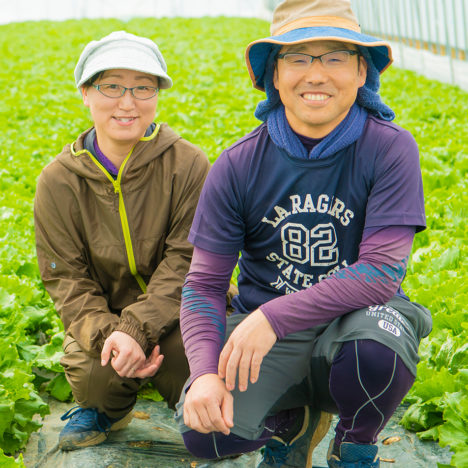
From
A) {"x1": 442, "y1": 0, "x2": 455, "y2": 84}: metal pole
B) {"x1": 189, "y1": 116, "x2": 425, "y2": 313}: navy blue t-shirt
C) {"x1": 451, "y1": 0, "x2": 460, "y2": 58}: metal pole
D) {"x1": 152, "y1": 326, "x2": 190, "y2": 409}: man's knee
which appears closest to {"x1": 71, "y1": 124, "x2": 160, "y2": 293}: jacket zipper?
{"x1": 152, "y1": 326, "x2": 190, "y2": 409}: man's knee

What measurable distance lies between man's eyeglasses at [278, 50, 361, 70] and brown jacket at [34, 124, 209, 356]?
78cm

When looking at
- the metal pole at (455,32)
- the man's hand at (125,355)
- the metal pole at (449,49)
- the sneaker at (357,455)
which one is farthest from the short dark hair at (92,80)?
the metal pole at (455,32)

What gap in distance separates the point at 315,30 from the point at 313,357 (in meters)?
1.03

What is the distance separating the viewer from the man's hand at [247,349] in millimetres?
2107

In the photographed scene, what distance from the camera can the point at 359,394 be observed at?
2145mm

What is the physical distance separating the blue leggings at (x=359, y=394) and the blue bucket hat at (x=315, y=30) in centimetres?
94

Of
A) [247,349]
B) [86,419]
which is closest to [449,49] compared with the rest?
[86,419]

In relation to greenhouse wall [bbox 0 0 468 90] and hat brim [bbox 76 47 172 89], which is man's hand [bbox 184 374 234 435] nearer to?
hat brim [bbox 76 47 172 89]

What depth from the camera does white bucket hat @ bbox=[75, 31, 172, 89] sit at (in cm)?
276

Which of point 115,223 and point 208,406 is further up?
point 115,223

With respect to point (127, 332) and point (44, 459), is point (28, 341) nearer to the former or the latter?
point (44, 459)

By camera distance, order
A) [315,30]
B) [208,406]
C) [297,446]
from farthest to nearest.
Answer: [297,446], [315,30], [208,406]

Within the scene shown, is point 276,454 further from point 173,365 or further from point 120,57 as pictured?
point 120,57

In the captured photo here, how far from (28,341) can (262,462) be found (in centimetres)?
146
